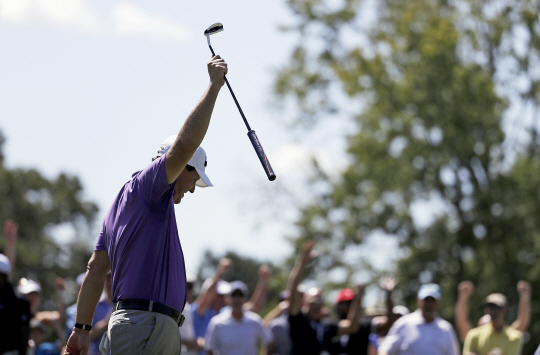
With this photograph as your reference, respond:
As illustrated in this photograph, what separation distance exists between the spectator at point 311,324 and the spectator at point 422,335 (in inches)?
18.4

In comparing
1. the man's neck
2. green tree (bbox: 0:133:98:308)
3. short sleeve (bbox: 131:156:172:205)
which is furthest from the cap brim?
green tree (bbox: 0:133:98:308)

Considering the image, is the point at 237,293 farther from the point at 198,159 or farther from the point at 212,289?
the point at 198,159

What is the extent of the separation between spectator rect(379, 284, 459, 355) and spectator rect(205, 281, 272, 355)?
1512 millimetres

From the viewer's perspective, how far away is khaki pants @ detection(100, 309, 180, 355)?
4.24 meters

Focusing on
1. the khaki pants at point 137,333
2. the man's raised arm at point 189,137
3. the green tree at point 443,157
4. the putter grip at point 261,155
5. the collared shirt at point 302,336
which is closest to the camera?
the man's raised arm at point 189,137

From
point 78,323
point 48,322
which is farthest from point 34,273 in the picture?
point 78,323

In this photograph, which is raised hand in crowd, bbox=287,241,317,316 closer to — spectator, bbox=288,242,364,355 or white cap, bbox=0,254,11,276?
spectator, bbox=288,242,364,355

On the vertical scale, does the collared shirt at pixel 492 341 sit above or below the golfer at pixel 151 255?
below

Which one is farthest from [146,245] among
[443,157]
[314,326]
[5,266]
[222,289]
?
[443,157]

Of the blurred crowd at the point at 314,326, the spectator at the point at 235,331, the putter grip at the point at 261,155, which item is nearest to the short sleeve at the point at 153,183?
the putter grip at the point at 261,155

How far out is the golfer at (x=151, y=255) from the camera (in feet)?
13.7

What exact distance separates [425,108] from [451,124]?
93cm

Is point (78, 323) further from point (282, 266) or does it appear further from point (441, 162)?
point (282, 266)

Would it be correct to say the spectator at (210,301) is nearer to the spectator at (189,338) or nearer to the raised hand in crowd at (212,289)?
the raised hand in crowd at (212,289)
